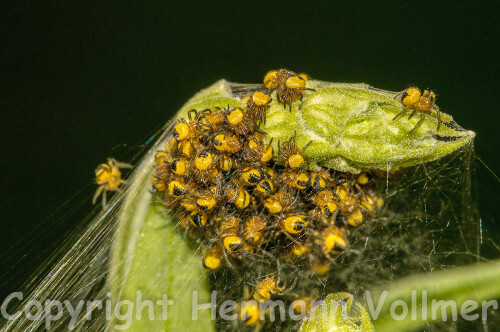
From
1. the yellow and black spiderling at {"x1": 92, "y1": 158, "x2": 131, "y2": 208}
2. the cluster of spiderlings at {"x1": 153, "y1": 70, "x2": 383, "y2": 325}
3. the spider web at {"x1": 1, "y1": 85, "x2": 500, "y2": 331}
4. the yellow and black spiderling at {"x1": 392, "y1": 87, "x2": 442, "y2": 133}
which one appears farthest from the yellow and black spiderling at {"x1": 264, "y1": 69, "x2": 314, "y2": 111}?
the yellow and black spiderling at {"x1": 92, "y1": 158, "x2": 131, "y2": 208}

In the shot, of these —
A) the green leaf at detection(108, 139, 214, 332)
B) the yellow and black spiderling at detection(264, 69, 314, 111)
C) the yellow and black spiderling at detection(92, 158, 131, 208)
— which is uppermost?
the yellow and black spiderling at detection(264, 69, 314, 111)

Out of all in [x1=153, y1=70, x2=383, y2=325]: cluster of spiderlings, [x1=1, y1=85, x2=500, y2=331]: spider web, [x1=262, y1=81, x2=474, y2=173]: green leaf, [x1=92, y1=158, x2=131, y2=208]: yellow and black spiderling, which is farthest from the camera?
[x1=92, y1=158, x2=131, y2=208]: yellow and black spiderling

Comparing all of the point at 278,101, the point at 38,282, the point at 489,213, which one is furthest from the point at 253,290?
the point at 489,213

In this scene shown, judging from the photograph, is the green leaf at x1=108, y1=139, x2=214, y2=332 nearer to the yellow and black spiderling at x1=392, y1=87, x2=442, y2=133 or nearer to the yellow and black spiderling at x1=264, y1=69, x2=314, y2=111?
the yellow and black spiderling at x1=264, y1=69, x2=314, y2=111

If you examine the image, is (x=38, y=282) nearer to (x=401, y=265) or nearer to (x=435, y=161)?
(x=401, y=265)

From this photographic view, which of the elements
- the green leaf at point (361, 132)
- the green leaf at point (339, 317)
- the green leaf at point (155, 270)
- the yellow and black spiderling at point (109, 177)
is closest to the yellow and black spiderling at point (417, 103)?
the green leaf at point (361, 132)

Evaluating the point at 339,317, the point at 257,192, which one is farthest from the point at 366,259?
the point at 257,192

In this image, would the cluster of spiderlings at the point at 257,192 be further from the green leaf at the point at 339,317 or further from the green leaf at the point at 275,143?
the green leaf at the point at 339,317

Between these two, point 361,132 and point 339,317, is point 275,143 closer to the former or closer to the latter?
point 361,132
